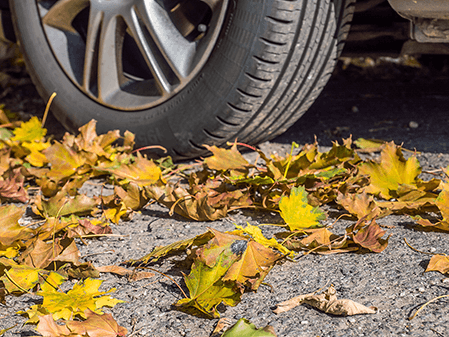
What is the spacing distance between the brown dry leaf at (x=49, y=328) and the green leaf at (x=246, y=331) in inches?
11.7

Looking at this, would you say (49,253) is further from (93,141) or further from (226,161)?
(93,141)

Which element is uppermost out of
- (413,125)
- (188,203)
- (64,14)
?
(64,14)

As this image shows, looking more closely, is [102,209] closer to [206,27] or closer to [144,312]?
[144,312]

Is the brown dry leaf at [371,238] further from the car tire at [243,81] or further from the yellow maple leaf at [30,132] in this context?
the yellow maple leaf at [30,132]

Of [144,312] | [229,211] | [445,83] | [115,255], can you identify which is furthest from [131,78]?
[445,83]

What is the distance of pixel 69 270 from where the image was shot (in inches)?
41.6

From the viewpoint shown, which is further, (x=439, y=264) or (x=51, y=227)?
(x=51, y=227)

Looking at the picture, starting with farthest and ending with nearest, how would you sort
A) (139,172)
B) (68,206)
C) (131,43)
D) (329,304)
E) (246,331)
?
(131,43), (139,172), (68,206), (329,304), (246,331)

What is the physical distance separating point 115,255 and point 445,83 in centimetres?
247

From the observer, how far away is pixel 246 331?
2.60 ft

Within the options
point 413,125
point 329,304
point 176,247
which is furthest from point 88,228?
point 413,125

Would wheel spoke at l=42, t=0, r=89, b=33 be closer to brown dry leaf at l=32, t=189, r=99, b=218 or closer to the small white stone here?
brown dry leaf at l=32, t=189, r=99, b=218

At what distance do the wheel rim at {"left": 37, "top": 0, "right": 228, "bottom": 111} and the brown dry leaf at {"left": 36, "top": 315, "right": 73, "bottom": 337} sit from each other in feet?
3.71

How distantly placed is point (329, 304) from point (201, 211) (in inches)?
20.2
